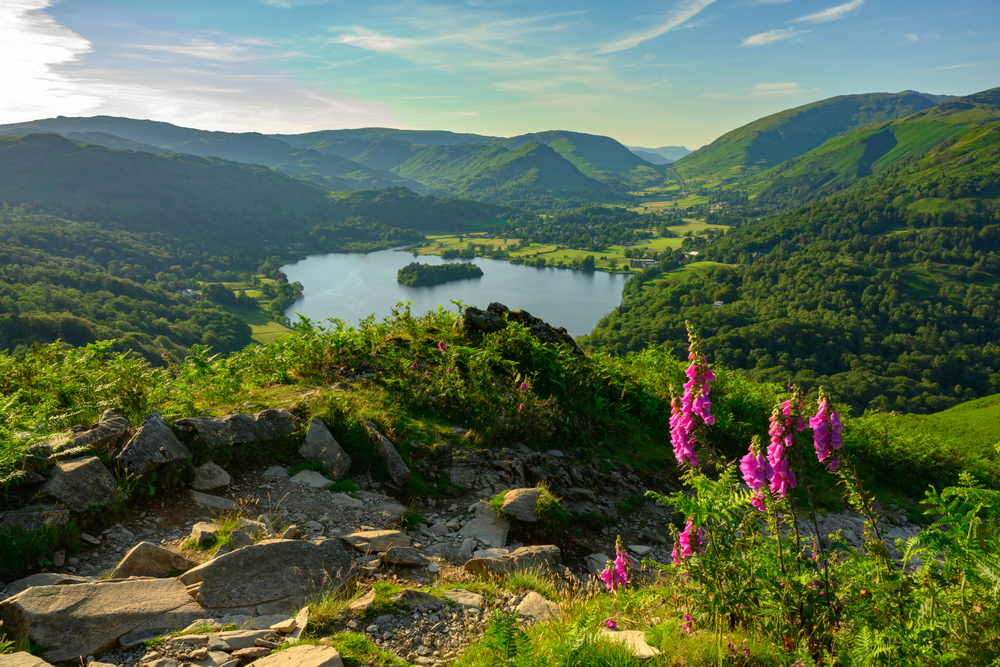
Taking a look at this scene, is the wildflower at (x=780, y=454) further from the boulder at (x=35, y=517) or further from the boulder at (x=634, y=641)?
the boulder at (x=35, y=517)

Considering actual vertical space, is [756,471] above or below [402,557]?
above

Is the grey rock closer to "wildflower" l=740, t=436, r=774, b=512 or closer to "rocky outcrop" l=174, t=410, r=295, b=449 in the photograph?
"rocky outcrop" l=174, t=410, r=295, b=449

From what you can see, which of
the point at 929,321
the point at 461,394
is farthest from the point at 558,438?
the point at 929,321

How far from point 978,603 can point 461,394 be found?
602 cm

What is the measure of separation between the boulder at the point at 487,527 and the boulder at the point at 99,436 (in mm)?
3940

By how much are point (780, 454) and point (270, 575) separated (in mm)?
4193

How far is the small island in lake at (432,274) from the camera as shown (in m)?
113

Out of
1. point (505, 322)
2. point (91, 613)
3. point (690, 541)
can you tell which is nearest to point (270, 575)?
point (91, 613)

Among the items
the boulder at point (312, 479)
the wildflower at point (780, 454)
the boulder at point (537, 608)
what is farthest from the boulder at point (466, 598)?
the wildflower at point (780, 454)

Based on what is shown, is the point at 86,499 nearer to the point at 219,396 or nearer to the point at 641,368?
the point at 219,396

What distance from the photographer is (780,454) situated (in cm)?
→ 306

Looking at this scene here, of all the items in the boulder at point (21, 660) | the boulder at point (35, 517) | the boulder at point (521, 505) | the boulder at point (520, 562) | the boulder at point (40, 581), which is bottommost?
the boulder at point (520, 562)

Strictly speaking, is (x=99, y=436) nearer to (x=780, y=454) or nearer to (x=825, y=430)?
(x=780, y=454)

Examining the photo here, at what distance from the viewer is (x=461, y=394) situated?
302 inches
